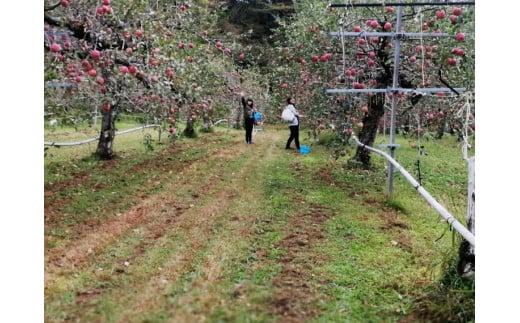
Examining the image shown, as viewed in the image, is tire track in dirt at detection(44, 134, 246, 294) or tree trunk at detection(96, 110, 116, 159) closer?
tire track in dirt at detection(44, 134, 246, 294)

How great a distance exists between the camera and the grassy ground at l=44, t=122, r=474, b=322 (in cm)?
252

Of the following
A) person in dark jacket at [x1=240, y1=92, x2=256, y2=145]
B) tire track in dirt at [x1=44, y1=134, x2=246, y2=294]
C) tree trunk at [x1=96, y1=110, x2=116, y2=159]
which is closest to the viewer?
tire track in dirt at [x1=44, y1=134, x2=246, y2=294]

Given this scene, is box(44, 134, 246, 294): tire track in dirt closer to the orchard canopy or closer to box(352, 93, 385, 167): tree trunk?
the orchard canopy

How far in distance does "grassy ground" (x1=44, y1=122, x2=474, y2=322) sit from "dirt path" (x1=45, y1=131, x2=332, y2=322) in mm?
10

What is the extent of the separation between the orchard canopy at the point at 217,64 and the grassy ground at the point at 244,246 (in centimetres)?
84

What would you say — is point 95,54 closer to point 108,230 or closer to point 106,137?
point 108,230

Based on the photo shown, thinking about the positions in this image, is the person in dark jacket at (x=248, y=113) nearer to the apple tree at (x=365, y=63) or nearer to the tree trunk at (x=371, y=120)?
the apple tree at (x=365, y=63)

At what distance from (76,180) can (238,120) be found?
948 cm

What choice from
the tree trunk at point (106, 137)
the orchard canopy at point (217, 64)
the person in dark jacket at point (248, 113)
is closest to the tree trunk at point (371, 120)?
the orchard canopy at point (217, 64)

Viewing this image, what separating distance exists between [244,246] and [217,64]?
3.50 m

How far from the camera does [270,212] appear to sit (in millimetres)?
4527

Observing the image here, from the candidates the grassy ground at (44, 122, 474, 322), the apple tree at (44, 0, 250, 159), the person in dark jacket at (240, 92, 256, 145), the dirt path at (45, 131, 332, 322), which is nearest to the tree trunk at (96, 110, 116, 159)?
the grassy ground at (44, 122, 474, 322)

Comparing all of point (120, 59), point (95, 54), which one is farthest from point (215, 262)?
point (120, 59)

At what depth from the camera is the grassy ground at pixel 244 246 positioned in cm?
252
